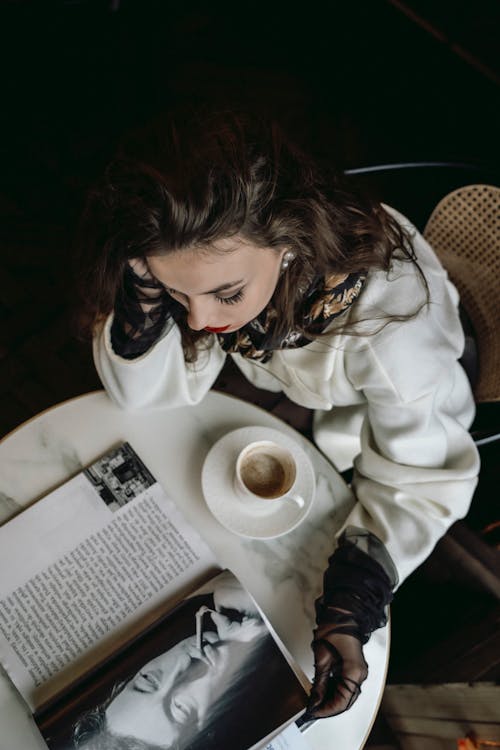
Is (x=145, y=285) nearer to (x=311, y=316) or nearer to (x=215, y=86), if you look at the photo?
(x=311, y=316)

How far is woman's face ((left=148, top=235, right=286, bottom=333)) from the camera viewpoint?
782 millimetres

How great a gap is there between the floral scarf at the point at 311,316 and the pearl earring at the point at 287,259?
0.05 meters

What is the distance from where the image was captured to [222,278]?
802 millimetres

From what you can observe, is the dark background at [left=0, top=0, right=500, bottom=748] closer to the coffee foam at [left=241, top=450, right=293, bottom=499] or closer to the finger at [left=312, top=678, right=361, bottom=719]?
the coffee foam at [left=241, top=450, right=293, bottom=499]

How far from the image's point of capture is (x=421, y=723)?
1.14 m

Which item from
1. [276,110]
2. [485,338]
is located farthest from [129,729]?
[276,110]

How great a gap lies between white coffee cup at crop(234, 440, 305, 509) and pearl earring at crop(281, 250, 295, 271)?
28 centimetres

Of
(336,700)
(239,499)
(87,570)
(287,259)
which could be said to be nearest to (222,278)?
(287,259)

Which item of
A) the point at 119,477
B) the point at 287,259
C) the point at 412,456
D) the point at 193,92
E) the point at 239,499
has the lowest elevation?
the point at 412,456

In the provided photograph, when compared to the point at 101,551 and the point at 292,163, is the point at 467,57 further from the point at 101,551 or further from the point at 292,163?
the point at 101,551

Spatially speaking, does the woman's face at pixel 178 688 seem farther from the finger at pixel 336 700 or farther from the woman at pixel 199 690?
the finger at pixel 336 700

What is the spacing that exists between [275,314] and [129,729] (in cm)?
61

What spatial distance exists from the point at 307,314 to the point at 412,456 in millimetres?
283

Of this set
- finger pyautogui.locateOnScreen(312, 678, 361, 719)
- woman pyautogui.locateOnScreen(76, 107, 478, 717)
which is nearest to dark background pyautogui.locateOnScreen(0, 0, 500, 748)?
woman pyautogui.locateOnScreen(76, 107, 478, 717)
